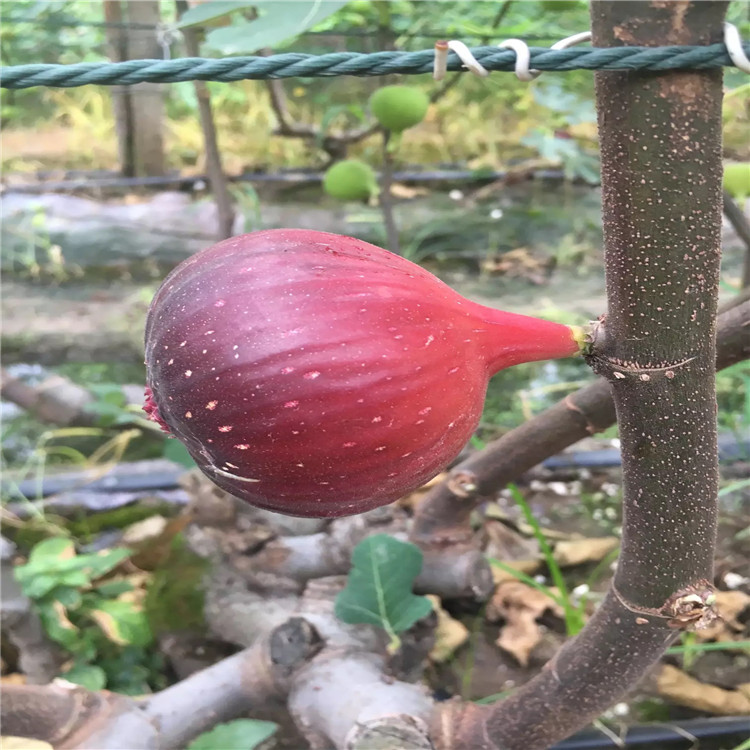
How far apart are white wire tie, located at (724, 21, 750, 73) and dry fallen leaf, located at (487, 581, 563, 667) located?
0.67 meters

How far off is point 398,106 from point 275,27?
0.39 m

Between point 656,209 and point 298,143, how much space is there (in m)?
1.83

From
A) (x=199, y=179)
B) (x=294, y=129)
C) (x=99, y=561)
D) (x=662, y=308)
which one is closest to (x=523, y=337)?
(x=662, y=308)

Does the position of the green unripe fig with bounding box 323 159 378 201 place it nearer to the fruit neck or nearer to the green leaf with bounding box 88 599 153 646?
the green leaf with bounding box 88 599 153 646

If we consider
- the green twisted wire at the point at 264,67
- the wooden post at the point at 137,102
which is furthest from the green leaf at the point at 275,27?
the wooden post at the point at 137,102

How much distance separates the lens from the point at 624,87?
10.0 inches

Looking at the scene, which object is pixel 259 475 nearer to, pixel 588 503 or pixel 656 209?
pixel 656 209

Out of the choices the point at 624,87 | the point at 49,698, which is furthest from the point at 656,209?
the point at 49,698

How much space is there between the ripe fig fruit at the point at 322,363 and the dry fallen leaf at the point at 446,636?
517 mm

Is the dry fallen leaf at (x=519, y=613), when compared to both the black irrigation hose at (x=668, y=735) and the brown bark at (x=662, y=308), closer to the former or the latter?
the black irrigation hose at (x=668, y=735)

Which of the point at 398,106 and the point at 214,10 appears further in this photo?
the point at 398,106

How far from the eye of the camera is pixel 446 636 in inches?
30.2

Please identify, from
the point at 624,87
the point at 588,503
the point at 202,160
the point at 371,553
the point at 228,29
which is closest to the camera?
the point at 624,87

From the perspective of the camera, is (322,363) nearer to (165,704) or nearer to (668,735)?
(165,704)
